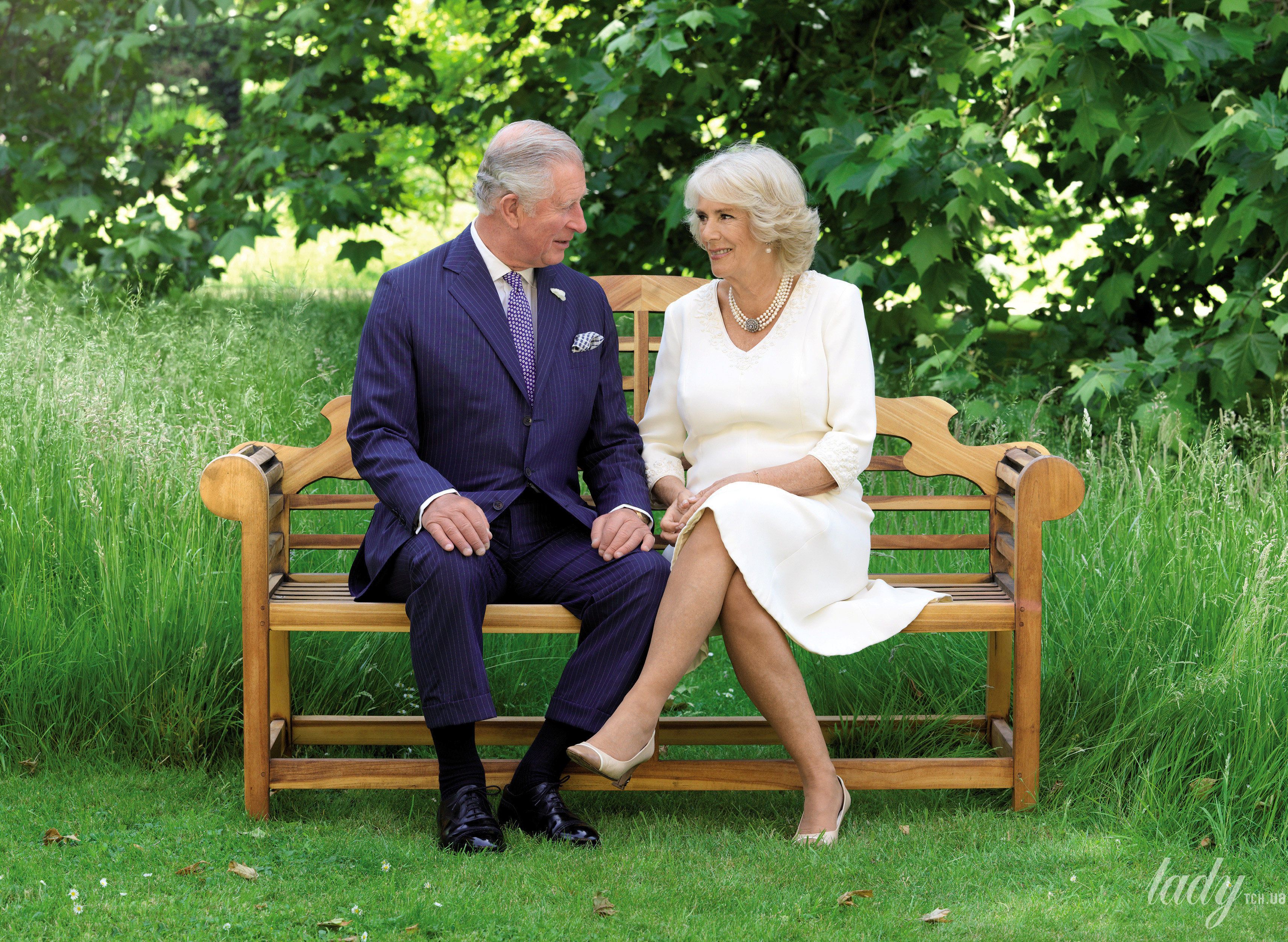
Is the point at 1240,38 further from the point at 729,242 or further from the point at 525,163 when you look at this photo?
the point at 525,163

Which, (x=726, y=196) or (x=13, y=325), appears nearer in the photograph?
(x=726, y=196)

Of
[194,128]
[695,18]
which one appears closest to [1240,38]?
[695,18]

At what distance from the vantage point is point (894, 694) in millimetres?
3516

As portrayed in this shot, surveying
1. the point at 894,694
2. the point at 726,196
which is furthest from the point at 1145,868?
the point at 726,196

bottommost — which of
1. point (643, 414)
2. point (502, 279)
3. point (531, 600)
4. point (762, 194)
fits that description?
point (531, 600)

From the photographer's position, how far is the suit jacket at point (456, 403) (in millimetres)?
3045

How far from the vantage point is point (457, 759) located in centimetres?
293

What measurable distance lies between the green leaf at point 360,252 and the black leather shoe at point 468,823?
13.2 ft

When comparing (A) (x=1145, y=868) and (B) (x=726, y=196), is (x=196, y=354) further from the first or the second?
(A) (x=1145, y=868)

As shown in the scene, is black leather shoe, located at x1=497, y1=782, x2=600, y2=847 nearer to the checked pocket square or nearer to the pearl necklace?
the checked pocket square

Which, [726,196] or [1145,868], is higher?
[726,196]

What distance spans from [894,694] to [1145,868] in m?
0.87

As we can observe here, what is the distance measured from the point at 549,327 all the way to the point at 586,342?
11 centimetres

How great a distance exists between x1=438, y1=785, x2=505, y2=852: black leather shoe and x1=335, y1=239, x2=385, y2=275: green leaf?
13.2ft
